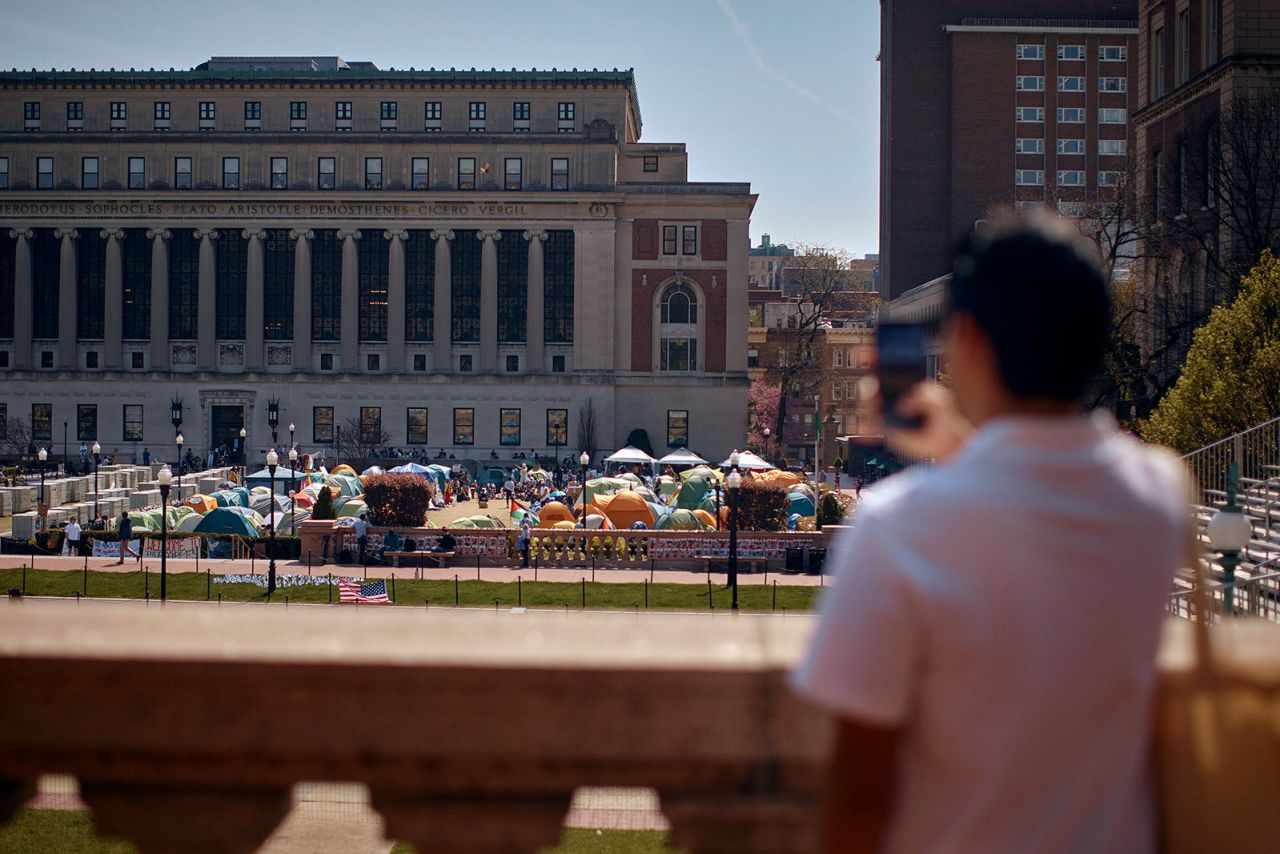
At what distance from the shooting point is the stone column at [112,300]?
3487 inches

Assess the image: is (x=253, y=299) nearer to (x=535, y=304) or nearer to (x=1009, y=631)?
(x=535, y=304)

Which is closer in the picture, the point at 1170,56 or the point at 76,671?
the point at 76,671

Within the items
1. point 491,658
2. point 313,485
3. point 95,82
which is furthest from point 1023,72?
point 491,658

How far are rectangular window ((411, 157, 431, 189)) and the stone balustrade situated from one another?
88675 mm

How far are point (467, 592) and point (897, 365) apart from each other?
30.5m

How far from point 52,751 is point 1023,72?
3807 inches

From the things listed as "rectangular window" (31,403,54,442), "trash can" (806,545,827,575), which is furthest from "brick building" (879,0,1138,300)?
"rectangular window" (31,403,54,442)

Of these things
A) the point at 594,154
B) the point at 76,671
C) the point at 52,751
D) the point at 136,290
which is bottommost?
the point at 52,751

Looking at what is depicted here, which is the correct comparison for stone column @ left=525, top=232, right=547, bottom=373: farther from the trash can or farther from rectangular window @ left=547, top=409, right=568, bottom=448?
the trash can

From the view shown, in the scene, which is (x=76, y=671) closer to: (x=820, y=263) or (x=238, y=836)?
(x=238, y=836)

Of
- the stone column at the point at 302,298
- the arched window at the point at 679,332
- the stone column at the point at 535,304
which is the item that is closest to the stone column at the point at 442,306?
the stone column at the point at 535,304

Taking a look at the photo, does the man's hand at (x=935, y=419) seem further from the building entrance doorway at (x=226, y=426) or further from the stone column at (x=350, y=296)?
the building entrance doorway at (x=226, y=426)

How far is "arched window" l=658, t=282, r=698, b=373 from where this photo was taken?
289 feet

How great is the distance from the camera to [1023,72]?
90188 mm
